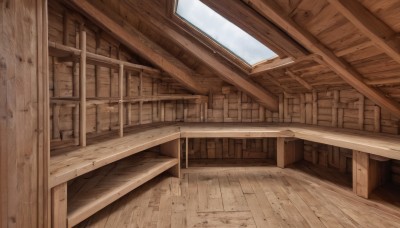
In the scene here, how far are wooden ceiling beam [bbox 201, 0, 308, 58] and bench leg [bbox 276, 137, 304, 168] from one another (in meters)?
1.76

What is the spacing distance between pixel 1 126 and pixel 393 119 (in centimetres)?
439

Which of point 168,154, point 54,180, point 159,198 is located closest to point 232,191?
point 159,198

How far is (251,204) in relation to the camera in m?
2.65

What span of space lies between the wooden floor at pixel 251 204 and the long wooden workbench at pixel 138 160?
0.73 feet

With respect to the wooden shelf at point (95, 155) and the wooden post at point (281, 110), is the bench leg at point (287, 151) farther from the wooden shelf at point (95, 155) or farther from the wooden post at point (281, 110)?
the wooden shelf at point (95, 155)

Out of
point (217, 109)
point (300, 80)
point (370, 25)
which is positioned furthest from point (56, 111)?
point (300, 80)

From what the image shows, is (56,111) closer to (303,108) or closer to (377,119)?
(303,108)

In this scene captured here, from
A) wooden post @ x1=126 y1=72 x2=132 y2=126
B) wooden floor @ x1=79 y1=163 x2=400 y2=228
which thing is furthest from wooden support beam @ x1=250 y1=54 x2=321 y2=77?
wooden post @ x1=126 y1=72 x2=132 y2=126

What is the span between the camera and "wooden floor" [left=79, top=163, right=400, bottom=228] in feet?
7.43

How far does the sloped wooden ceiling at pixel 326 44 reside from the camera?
203 cm

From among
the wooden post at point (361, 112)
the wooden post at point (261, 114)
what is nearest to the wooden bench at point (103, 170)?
the wooden post at point (261, 114)

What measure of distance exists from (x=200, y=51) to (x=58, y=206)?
111 inches

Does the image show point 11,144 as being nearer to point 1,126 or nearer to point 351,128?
point 1,126

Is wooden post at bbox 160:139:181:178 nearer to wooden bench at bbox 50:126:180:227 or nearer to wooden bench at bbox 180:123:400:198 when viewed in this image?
wooden bench at bbox 50:126:180:227
